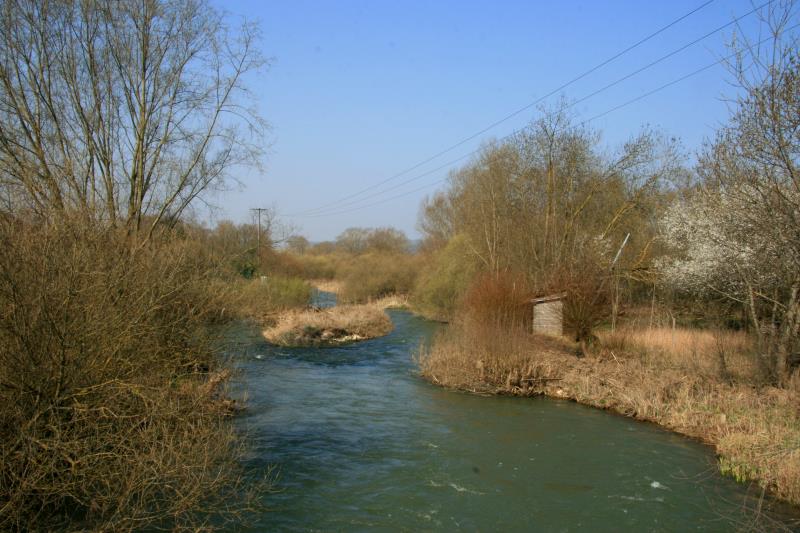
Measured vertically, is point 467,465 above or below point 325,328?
below

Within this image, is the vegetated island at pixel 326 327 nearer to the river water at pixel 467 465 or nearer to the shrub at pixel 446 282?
the shrub at pixel 446 282

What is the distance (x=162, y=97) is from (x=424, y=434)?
32.8 ft

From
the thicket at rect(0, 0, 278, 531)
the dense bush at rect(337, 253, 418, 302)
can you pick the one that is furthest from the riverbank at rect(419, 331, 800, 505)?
the dense bush at rect(337, 253, 418, 302)

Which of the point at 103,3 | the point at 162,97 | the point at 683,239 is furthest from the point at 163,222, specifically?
the point at 683,239

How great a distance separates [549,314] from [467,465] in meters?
9.36

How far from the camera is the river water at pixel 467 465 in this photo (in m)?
7.72

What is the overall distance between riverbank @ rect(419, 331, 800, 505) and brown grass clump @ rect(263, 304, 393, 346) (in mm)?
8153

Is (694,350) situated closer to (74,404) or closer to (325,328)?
(74,404)

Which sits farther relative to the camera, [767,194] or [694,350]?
[694,350]

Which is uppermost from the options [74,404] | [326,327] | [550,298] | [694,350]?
[550,298]

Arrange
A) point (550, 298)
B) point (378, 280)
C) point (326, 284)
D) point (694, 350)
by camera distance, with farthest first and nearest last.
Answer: point (326, 284)
point (378, 280)
point (550, 298)
point (694, 350)

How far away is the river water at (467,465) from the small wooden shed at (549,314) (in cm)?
402

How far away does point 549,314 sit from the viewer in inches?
715

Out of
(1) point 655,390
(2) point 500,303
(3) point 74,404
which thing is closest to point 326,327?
(2) point 500,303
